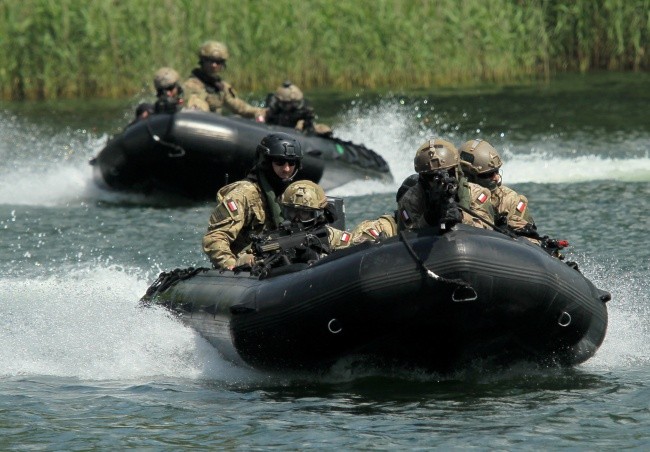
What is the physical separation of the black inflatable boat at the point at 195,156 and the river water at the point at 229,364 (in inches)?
11.1

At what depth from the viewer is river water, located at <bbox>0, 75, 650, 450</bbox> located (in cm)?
850

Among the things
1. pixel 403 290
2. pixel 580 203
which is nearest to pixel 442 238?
pixel 403 290

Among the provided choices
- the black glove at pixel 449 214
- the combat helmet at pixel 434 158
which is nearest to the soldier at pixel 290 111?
the combat helmet at pixel 434 158

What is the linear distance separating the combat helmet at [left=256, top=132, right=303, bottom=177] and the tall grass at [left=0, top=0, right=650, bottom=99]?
1359 centimetres

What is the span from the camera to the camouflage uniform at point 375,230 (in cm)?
995

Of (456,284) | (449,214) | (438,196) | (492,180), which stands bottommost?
(456,284)

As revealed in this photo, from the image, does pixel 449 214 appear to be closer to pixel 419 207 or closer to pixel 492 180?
pixel 419 207

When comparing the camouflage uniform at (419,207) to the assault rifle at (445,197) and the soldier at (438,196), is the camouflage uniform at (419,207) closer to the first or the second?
the soldier at (438,196)

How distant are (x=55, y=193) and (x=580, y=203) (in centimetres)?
619

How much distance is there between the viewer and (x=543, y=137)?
71.6 feet

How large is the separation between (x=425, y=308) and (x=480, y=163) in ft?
7.42

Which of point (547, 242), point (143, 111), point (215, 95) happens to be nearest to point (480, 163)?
point (547, 242)

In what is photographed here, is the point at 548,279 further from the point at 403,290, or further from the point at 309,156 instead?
the point at 309,156

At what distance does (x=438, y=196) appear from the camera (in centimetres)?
905
